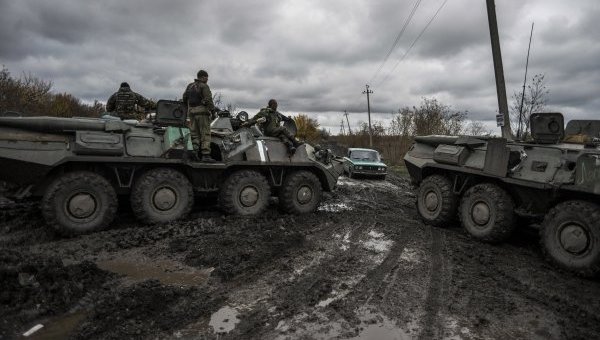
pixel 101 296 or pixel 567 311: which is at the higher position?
pixel 101 296

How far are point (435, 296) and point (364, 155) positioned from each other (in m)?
14.9

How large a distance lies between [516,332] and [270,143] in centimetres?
590

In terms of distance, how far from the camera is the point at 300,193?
8.97 m

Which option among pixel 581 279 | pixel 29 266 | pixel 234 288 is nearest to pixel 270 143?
pixel 234 288

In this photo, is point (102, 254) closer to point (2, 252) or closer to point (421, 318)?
point (2, 252)

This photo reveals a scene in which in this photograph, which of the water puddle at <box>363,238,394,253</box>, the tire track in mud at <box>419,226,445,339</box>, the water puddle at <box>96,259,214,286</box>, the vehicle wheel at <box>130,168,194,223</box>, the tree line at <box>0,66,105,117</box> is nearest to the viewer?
the tire track in mud at <box>419,226,445,339</box>

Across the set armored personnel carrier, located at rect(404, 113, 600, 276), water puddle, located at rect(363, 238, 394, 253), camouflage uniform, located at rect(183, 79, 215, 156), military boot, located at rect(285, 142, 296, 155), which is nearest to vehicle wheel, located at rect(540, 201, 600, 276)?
armored personnel carrier, located at rect(404, 113, 600, 276)

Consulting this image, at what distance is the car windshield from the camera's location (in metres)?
19.2

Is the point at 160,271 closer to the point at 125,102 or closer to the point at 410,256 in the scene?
the point at 410,256

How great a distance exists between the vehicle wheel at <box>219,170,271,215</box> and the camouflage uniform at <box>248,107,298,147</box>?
42.0 inches

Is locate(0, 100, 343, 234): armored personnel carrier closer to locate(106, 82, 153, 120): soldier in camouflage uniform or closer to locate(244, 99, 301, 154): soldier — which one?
locate(244, 99, 301, 154): soldier

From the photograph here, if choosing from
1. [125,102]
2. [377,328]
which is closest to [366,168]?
[125,102]

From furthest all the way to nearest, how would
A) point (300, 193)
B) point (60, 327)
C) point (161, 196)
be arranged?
point (300, 193) → point (161, 196) → point (60, 327)

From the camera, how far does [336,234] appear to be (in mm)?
7523
